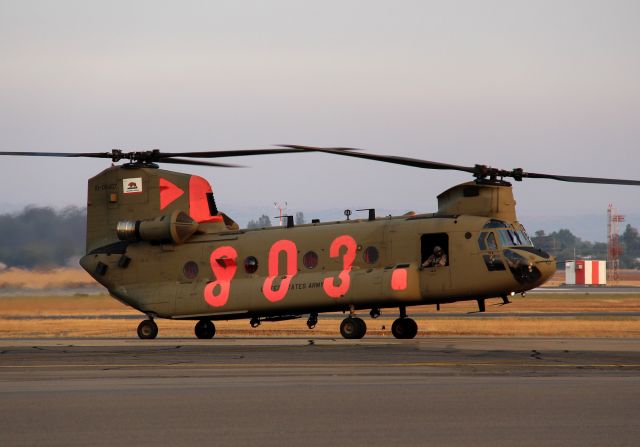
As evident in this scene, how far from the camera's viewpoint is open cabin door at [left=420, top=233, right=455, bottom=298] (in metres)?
28.9

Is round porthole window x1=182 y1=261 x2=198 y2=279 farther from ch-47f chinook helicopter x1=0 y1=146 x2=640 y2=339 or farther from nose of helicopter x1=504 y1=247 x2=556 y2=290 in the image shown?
nose of helicopter x1=504 y1=247 x2=556 y2=290

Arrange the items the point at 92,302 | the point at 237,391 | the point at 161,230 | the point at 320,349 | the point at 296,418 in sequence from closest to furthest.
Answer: the point at 296,418
the point at 237,391
the point at 320,349
the point at 161,230
the point at 92,302

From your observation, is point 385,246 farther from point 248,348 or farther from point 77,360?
point 77,360

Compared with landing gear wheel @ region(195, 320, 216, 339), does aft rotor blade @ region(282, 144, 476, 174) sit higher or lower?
higher

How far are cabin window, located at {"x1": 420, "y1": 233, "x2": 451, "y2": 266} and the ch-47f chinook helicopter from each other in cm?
3

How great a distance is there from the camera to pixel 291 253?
30547mm

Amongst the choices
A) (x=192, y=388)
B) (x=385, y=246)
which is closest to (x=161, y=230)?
(x=385, y=246)

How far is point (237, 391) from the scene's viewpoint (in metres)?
15.8

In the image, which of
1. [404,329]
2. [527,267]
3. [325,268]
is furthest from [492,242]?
[325,268]

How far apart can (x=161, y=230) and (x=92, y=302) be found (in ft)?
99.8

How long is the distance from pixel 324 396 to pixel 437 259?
47.7 feet

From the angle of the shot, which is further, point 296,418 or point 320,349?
point 320,349

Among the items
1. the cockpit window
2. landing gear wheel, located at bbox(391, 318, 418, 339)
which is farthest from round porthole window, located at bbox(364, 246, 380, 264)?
the cockpit window

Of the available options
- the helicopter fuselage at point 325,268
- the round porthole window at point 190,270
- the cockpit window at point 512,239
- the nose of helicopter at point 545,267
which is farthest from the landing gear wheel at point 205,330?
the nose of helicopter at point 545,267
